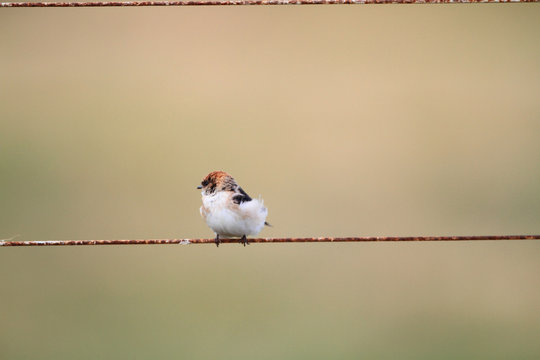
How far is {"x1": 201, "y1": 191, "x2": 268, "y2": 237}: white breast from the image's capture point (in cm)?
600

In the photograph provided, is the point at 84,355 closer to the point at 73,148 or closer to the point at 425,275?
the point at 425,275

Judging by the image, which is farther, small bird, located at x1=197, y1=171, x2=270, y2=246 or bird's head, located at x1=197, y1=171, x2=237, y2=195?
bird's head, located at x1=197, y1=171, x2=237, y2=195

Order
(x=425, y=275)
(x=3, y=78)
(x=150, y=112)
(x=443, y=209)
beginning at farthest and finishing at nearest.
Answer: (x=3, y=78)
(x=150, y=112)
(x=443, y=209)
(x=425, y=275)

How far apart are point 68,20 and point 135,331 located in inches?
648

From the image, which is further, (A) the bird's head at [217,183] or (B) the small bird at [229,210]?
(A) the bird's head at [217,183]

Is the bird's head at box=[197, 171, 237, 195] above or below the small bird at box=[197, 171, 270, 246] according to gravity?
above

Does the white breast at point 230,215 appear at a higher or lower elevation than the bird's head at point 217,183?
lower

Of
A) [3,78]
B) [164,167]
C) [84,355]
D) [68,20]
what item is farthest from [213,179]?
[68,20]

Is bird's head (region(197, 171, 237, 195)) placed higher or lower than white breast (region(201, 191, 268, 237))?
higher

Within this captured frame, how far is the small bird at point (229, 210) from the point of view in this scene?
6.01m

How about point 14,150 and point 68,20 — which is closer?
point 14,150

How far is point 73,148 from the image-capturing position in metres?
20.4

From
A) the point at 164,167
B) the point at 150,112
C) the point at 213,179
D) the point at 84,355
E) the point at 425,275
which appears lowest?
the point at 213,179

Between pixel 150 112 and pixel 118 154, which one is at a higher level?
pixel 150 112
